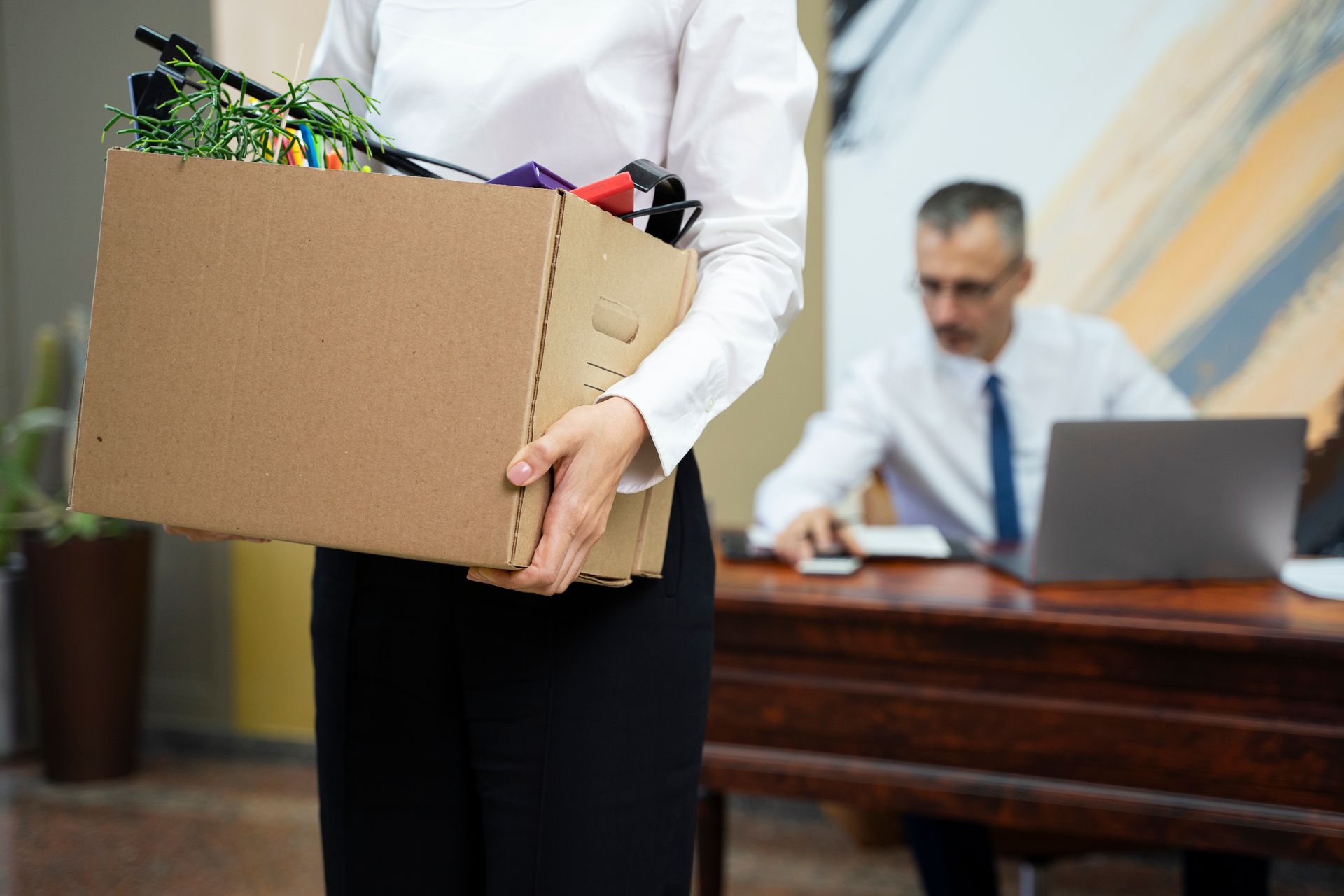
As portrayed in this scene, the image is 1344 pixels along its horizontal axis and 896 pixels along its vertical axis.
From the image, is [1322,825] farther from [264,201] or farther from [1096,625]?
[264,201]

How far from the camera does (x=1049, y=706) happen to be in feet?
4.49

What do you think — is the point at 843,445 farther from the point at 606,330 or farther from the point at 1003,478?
the point at 606,330

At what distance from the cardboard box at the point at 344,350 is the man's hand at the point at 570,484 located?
0.01m

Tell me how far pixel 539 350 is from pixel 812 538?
4.26 ft

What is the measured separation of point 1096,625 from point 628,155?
906 millimetres

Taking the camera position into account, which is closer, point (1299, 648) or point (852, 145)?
point (1299, 648)

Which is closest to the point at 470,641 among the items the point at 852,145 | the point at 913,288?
the point at 913,288

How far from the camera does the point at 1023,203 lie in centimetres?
251

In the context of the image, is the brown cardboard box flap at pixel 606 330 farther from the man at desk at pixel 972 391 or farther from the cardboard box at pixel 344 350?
the man at desk at pixel 972 391

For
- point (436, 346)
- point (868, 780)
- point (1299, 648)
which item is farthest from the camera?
point (868, 780)

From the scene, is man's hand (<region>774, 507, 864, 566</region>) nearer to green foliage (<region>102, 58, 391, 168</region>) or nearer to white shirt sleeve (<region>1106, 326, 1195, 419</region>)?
white shirt sleeve (<region>1106, 326, 1195, 419</region>)

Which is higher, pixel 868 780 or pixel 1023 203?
pixel 1023 203

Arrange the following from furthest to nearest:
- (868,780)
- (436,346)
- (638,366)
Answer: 1. (868,780)
2. (638,366)
3. (436,346)

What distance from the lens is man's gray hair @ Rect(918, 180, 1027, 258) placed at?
2301mm
